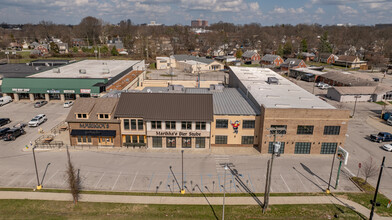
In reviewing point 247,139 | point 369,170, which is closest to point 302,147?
point 247,139

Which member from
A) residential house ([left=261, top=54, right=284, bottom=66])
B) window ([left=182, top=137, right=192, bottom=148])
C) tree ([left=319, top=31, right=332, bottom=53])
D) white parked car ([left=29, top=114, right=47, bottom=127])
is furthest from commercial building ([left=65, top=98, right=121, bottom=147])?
tree ([left=319, top=31, right=332, bottom=53])

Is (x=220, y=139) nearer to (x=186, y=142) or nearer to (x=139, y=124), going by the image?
(x=186, y=142)

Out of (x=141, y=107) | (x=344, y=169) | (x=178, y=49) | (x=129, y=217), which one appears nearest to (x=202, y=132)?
(x=141, y=107)

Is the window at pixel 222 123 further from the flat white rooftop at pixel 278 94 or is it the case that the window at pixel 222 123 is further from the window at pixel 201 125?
the flat white rooftop at pixel 278 94

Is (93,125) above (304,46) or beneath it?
beneath

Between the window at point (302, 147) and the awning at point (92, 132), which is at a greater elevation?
the awning at point (92, 132)

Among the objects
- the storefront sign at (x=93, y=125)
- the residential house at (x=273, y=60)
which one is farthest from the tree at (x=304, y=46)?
the storefront sign at (x=93, y=125)
